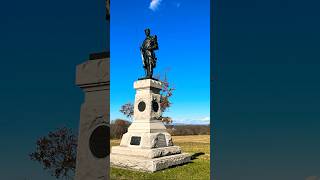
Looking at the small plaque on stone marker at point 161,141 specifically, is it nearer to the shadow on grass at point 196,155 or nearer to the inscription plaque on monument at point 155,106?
the inscription plaque on monument at point 155,106

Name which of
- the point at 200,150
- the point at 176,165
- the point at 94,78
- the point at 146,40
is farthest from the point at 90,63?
the point at 200,150

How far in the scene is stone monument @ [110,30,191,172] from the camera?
6.85 metres

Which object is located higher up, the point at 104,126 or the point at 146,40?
the point at 146,40

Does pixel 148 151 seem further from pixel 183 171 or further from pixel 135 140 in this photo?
pixel 183 171

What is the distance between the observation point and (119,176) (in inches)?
249

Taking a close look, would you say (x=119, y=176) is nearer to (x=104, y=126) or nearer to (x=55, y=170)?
(x=104, y=126)

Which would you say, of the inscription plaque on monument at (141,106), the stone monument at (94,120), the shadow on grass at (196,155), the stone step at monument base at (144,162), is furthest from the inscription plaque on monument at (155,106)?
the stone monument at (94,120)

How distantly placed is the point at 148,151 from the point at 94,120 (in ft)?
4.65

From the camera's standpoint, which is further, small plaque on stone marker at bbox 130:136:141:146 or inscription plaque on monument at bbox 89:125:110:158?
small plaque on stone marker at bbox 130:136:141:146

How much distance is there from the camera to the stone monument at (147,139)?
6848 millimetres

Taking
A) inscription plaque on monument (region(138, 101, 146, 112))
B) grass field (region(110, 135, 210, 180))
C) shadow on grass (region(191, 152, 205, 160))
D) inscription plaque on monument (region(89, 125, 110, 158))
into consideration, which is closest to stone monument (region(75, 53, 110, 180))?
inscription plaque on monument (region(89, 125, 110, 158))

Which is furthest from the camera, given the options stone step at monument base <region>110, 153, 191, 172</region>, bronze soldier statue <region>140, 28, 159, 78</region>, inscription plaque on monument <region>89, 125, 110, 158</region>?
bronze soldier statue <region>140, 28, 159, 78</region>

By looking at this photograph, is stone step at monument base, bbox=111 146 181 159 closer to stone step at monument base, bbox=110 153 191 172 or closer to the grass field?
stone step at monument base, bbox=110 153 191 172

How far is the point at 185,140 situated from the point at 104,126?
300 centimetres
